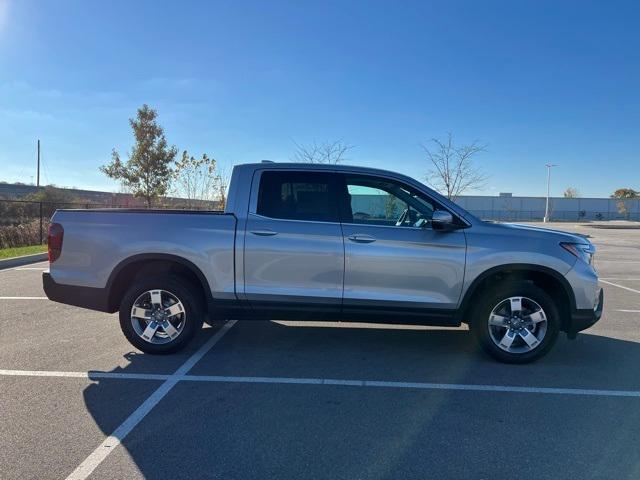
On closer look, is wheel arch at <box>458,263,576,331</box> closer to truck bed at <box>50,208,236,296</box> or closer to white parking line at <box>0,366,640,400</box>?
white parking line at <box>0,366,640,400</box>

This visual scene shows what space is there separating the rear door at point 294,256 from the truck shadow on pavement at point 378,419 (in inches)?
25.7

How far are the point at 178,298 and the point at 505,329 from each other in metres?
3.38

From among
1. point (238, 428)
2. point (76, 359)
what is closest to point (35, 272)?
point (76, 359)

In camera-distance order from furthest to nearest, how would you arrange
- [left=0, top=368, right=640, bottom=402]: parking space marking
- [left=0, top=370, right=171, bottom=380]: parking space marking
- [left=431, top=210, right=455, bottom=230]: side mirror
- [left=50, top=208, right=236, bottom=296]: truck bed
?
[left=50, top=208, right=236, bottom=296]: truck bed → [left=431, top=210, right=455, bottom=230]: side mirror → [left=0, top=370, right=171, bottom=380]: parking space marking → [left=0, top=368, right=640, bottom=402]: parking space marking

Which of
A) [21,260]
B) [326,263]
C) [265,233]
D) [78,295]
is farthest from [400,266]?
[21,260]

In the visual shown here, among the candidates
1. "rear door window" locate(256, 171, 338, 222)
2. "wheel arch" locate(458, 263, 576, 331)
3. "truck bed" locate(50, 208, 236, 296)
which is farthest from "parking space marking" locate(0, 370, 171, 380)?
"wheel arch" locate(458, 263, 576, 331)

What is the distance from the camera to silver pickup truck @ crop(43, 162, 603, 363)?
472 centimetres

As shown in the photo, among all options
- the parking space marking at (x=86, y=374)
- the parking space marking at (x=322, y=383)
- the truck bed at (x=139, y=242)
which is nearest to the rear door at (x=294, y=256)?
the truck bed at (x=139, y=242)

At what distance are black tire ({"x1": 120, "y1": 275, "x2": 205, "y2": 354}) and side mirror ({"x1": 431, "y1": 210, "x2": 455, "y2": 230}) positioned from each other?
8.42 feet

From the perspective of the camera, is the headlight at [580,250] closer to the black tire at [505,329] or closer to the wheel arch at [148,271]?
the black tire at [505,329]

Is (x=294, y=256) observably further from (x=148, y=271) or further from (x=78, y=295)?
(x=78, y=295)

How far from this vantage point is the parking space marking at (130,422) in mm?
2928

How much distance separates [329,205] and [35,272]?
28.4 ft

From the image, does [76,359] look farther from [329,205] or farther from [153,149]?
[153,149]
